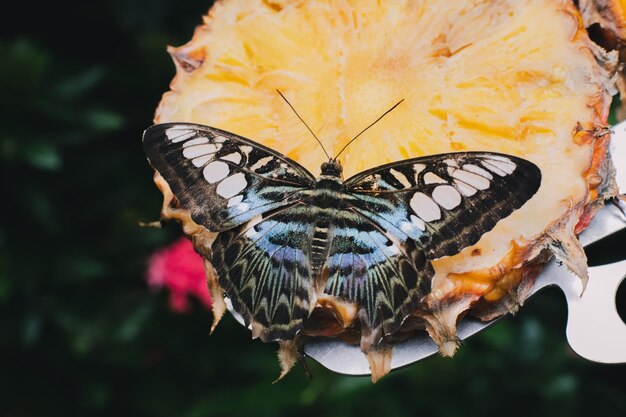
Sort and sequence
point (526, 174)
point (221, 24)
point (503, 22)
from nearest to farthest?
1. point (526, 174)
2. point (503, 22)
3. point (221, 24)

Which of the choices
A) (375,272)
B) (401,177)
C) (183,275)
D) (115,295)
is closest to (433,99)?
(401,177)

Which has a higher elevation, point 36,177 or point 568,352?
point 36,177

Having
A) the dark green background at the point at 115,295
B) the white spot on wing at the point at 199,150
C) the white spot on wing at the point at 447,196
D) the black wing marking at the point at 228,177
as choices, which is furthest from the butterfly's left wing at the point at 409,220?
the dark green background at the point at 115,295

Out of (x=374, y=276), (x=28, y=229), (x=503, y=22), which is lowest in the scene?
(x=374, y=276)

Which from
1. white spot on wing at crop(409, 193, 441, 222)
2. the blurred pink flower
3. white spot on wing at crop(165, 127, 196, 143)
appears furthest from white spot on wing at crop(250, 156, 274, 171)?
the blurred pink flower

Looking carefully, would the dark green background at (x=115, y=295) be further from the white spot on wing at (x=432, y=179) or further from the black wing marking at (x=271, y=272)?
the white spot on wing at (x=432, y=179)

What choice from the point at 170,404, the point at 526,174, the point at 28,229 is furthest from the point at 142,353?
the point at 526,174

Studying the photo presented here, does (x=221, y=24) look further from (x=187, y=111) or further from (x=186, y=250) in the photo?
(x=186, y=250)

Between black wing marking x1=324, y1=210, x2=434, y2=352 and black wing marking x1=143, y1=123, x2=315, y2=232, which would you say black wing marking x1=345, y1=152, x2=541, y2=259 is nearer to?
black wing marking x1=324, y1=210, x2=434, y2=352
